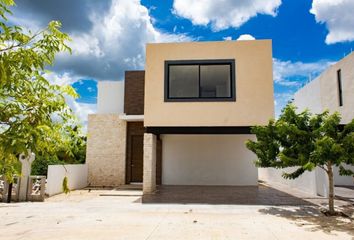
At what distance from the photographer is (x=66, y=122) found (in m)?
3.58

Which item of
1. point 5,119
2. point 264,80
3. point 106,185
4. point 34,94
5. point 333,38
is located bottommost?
point 106,185

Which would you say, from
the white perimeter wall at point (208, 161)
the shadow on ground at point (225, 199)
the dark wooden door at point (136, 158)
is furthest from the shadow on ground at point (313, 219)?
the dark wooden door at point (136, 158)

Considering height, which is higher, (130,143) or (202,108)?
(202,108)

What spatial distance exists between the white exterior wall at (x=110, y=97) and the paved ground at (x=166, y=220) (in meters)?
8.95

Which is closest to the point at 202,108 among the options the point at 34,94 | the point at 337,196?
the point at 337,196

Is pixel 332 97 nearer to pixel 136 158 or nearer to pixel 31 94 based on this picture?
pixel 136 158

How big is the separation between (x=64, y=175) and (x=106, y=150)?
13.4 feet

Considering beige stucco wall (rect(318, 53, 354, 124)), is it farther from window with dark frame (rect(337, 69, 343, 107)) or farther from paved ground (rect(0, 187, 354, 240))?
paved ground (rect(0, 187, 354, 240))

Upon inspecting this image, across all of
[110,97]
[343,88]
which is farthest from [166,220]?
[343,88]

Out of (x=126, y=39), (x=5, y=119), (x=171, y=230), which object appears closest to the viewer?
(x=5, y=119)

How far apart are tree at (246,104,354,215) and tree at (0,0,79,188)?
7.84m

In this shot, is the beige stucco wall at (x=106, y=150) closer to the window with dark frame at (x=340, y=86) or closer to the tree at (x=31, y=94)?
the window with dark frame at (x=340, y=86)

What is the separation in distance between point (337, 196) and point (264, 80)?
256 inches

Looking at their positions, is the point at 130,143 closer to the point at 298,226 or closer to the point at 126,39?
the point at 126,39
